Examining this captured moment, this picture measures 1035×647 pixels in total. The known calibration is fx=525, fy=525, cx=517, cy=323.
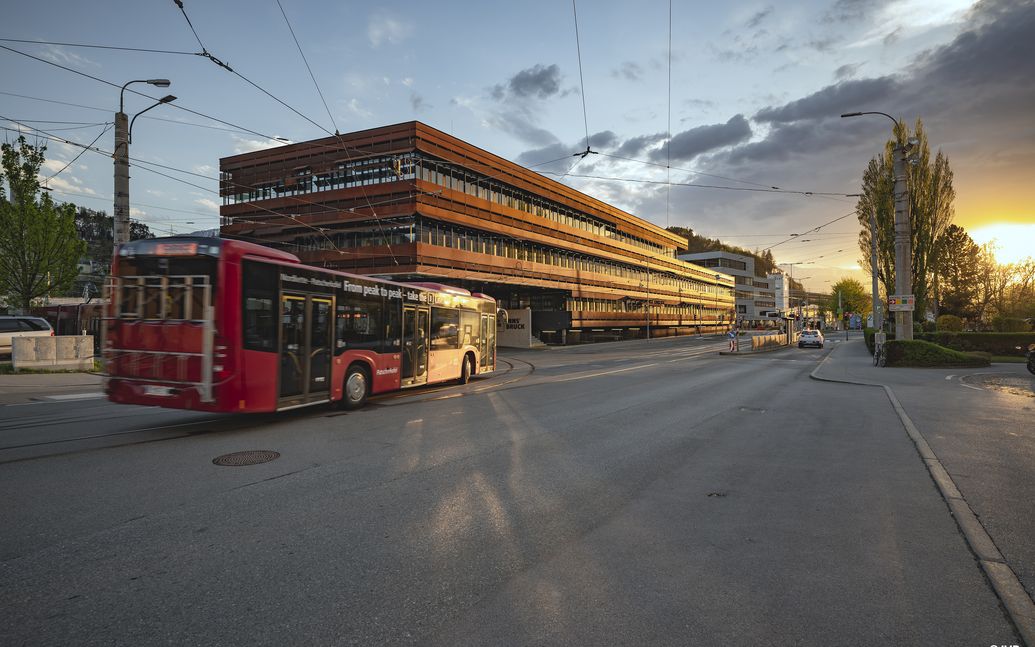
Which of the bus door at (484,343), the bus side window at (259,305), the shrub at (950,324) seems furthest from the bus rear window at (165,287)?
the shrub at (950,324)

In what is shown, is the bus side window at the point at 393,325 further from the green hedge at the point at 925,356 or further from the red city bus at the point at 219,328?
the green hedge at the point at 925,356

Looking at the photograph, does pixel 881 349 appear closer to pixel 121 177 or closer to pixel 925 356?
pixel 925 356

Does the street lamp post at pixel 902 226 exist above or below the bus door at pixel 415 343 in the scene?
above

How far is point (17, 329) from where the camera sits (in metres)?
21.3

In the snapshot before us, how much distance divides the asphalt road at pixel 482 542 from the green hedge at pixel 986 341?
89.8ft

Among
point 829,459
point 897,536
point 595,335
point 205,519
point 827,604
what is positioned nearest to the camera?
point 827,604

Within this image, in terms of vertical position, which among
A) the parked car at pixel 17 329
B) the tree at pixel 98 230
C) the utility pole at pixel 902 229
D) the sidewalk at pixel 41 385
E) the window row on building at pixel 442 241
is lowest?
the sidewalk at pixel 41 385

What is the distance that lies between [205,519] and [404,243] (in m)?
36.6

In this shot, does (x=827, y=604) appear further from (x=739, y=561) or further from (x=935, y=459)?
(x=935, y=459)

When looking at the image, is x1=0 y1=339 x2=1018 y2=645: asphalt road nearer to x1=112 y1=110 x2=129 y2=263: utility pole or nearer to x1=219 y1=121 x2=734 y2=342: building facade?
x1=112 y1=110 x2=129 y2=263: utility pole

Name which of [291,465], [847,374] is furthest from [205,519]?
[847,374]

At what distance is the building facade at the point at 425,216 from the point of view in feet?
132

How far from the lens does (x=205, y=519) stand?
4559 mm

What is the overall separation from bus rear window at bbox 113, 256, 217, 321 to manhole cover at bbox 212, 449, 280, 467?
250cm
